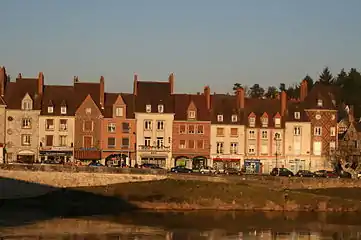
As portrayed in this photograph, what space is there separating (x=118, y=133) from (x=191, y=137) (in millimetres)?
9942

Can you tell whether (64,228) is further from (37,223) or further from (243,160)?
(243,160)

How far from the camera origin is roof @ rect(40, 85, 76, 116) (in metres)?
104

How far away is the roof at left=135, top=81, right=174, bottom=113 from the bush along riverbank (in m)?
24.6

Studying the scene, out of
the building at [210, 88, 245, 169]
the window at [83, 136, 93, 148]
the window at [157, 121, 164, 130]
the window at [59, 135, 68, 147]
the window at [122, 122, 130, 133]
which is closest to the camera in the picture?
the window at [59, 135, 68, 147]

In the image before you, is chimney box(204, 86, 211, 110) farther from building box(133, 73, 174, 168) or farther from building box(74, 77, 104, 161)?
building box(74, 77, 104, 161)

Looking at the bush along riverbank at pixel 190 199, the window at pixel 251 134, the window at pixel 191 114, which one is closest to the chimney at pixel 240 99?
the window at pixel 251 134

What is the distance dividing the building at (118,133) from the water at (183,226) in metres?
30.1

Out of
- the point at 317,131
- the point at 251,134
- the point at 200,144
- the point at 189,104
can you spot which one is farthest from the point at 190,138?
the point at 317,131

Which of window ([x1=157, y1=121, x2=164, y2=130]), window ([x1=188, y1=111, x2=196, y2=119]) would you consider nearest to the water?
window ([x1=157, y1=121, x2=164, y2=130])

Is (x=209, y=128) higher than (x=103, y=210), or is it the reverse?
(x=209, y=128)

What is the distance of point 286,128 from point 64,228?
5089 centimetres

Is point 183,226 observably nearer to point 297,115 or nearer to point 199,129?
point 199,129

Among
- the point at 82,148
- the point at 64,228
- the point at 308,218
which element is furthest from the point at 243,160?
the point at 64,228

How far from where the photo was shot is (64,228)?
63.5 meters
